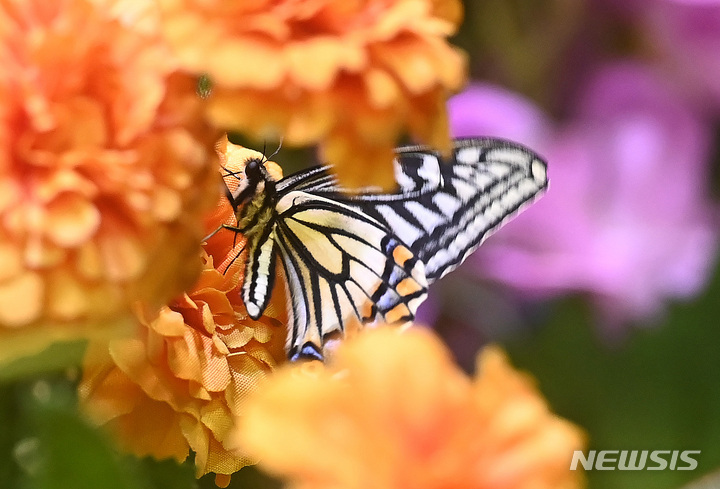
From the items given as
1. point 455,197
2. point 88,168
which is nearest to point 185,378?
point 88,168

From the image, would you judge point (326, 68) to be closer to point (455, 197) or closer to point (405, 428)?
point (405, 428)

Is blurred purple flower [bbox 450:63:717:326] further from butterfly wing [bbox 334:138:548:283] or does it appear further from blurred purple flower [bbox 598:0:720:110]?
butterfly wing [bbox 334:138:548:283]

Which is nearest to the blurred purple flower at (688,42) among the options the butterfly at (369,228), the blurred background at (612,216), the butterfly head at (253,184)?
the blurred background at (612,216)

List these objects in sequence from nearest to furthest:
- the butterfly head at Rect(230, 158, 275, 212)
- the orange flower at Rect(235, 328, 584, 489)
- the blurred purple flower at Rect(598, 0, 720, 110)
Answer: the orange flower at Rect(235, 328, 584, 489) < the butterfly head at Rect(230, 158, 275, 212) < the blurred purple flower at Rect(598, 0, 720, 110)

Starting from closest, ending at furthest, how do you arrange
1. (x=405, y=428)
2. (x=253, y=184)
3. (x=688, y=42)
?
1. (x=405, y=428)
2. (x=253, y=184)
3. (x=688, y=42)

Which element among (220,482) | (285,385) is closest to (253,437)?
(285,385)

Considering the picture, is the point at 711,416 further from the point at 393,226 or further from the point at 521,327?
the point at 393,226

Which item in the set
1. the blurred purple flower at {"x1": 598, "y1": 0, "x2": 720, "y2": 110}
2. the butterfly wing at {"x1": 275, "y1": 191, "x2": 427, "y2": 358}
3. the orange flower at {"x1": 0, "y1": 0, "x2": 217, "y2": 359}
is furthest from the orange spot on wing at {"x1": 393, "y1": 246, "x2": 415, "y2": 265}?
the blurred purple flower at {"x1": 598, "y1": 0, "x2": 720, "y2": 110}
